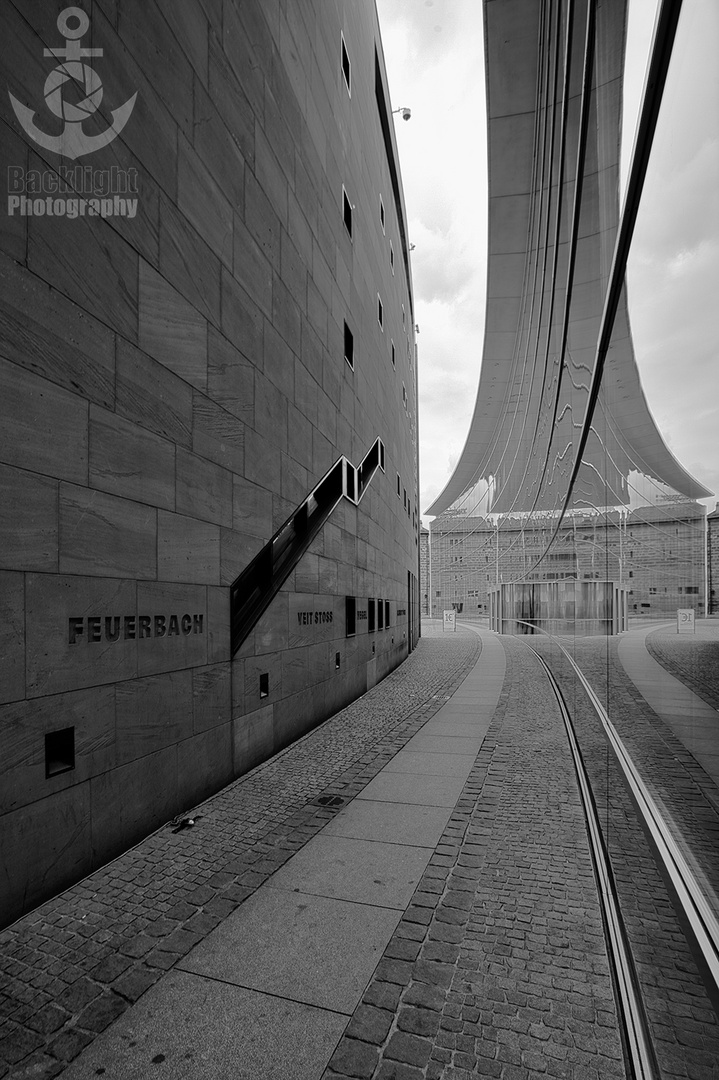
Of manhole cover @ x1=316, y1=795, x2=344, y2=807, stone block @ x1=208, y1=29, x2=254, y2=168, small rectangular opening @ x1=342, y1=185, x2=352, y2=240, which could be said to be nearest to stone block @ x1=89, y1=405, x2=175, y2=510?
manhole cover @ x1=316, y1=795, x2=344, y2=807

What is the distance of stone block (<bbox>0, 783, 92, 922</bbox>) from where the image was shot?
3.48m

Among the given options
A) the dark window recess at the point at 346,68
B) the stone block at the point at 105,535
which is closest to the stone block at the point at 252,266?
the stone block at the point at 105,535

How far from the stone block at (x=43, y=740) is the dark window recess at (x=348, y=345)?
8557 millimetres

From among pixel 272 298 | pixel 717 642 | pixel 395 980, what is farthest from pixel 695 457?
pixel 272 298

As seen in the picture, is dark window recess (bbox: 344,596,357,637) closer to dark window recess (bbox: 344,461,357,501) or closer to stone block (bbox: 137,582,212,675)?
dark window recess (bbox: 344,461,357,501)

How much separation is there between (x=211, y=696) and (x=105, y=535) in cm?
204

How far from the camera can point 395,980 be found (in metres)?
3.01

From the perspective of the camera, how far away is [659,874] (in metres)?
2.66

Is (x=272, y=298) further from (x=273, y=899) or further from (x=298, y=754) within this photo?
(x=273, y=899)

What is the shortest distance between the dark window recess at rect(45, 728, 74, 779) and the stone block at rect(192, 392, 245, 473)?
2.57 m

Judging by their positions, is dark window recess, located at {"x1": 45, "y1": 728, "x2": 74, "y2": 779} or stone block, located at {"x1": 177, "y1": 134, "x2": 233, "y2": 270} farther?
stone block, located at {"x1": 177, "y1": 134, "x2": 233, "y2": 270}

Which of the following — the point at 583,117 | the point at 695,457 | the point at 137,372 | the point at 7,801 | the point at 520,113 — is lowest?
the point at 7,801

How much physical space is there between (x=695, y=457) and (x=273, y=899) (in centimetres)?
327

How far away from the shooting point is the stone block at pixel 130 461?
4324mm
